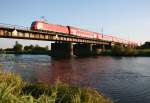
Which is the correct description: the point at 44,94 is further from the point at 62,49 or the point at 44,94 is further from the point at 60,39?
the point at 62,49

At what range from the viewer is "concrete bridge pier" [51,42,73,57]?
104 metres

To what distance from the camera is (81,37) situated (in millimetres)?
99438

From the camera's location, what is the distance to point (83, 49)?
12256cm

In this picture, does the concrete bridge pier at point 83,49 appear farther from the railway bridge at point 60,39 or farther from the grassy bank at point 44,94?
the grassy bank at point 44,94

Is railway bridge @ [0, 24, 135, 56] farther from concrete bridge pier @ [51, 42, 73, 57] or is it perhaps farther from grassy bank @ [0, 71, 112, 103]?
A: grassy bank @ [0, 71, 112, 103]

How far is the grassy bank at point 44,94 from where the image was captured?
7.07 m

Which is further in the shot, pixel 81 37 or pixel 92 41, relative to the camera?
pixel 92 41

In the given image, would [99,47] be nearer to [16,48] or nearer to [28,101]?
[16,48]

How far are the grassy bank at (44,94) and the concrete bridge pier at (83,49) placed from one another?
104m

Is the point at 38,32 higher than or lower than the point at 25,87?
higher

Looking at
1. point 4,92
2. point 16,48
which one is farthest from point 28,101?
point 16,48

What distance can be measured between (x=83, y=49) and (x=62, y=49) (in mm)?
18643

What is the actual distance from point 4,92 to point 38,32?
6252 centimetres

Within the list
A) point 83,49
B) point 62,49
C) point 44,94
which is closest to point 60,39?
point 62,49
